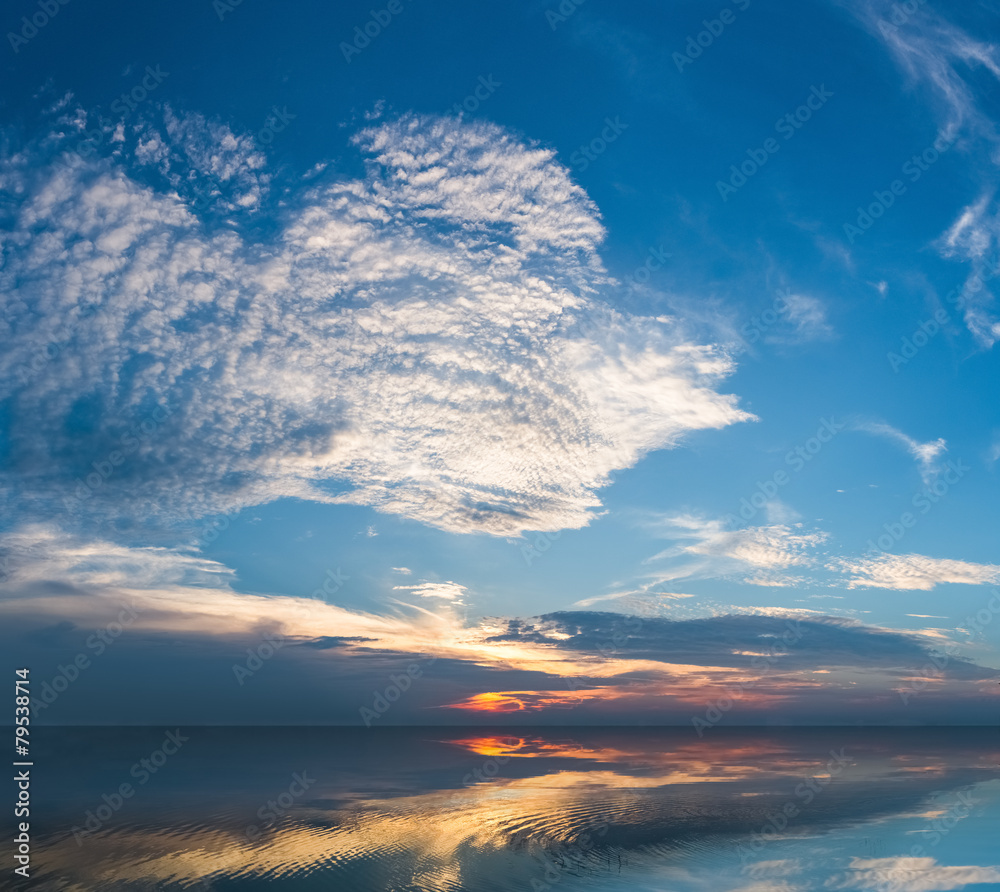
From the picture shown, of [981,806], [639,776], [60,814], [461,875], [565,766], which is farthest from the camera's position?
[565,766]

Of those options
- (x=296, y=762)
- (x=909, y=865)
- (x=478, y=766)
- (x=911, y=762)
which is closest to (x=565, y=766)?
(x=478, y=766)

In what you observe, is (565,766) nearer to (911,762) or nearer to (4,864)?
(911,762)

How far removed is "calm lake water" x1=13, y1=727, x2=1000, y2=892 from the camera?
Answer: 90.9 feet

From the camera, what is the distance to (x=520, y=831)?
35.8 metres

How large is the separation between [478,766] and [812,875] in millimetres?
57802

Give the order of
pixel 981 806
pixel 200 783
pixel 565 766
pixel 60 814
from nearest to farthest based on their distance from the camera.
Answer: pixel 60 814 < pixel 981 806 < pixel 200 783 < pixel 565 766

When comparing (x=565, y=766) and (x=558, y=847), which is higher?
(x=558, y=847)

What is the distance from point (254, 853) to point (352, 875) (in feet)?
20.8

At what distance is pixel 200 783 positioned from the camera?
59562 mm

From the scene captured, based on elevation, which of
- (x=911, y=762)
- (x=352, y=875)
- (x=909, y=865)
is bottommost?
(x=911, y=762)

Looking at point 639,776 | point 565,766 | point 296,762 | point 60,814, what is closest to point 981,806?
point 639,776

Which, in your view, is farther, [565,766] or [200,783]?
[565,766]

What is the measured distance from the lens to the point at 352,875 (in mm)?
28203

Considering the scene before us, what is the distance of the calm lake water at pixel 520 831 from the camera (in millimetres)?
27703
